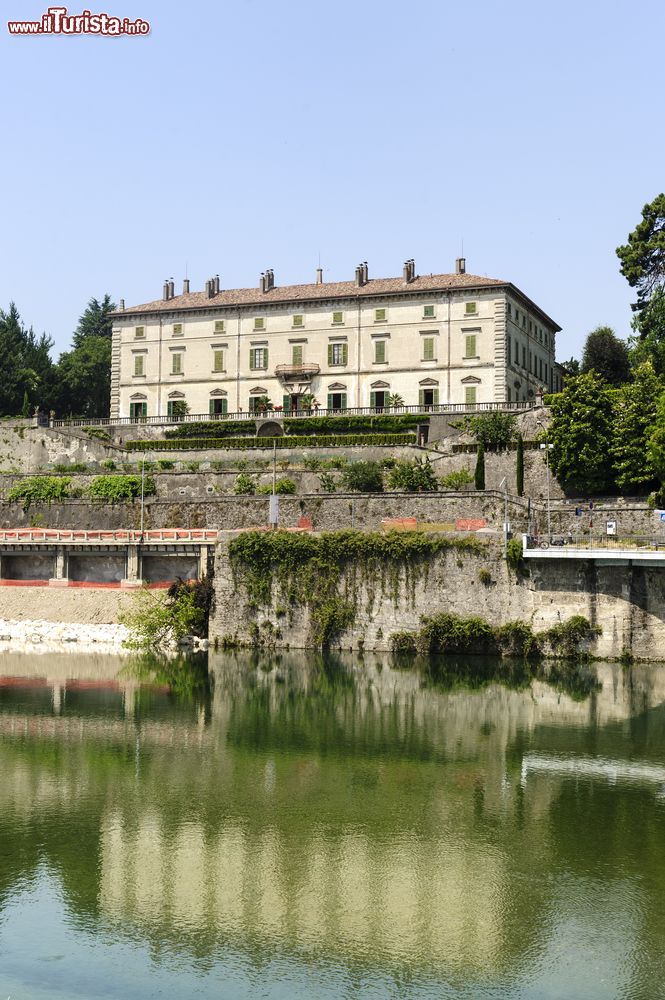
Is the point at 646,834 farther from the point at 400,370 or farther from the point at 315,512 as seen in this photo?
the point at 400,370

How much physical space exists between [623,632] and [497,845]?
24.3 m

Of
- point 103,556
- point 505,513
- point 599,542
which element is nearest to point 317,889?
point 599,542

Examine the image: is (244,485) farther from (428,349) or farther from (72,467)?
(428,349)

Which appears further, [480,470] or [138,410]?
[138,410]

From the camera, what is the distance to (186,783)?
88.1 feet

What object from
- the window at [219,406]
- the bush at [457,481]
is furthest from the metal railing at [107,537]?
the window at [219,406]

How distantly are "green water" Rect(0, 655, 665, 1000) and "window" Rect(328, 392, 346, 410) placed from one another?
38.8m

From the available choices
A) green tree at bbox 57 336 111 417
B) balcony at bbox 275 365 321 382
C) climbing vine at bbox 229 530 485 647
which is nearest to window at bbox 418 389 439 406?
balcony at bbox 275 365 321 382

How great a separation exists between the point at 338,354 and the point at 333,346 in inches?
28.4

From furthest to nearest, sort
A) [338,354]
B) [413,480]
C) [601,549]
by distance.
Answer: [338,354] → [413,480] → [601,549]

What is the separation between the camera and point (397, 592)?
4919 centimetres

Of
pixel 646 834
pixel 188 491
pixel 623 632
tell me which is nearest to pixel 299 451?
pixel 188 491

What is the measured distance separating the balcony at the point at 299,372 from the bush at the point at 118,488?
14.3m

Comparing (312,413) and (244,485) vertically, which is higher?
(312,413)
